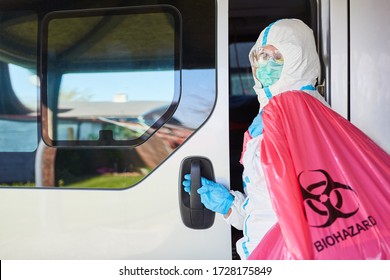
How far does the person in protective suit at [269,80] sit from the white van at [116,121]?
26 cm

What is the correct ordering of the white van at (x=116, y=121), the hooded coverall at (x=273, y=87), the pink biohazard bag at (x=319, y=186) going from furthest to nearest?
the white van at (x=116, y=121)
the hooded coverall at (x=273, y=87)
the pink biohazard bag at (x=319, y=186)

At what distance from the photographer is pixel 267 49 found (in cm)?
154

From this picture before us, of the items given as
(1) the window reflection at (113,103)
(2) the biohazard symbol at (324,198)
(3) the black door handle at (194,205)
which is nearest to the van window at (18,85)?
(1) the window reflection at (113,103)

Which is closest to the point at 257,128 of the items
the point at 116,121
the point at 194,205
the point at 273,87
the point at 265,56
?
the point at 273,87

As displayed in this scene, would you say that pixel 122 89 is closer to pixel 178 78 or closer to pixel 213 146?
pixel 178 78

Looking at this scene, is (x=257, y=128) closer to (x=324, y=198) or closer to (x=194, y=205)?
(x=324, y=198)

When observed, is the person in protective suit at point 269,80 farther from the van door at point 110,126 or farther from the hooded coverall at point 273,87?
the van door at point 110,126

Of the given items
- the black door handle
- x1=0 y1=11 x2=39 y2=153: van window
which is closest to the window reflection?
x1=0 y1=11 x2=39 y2=153: van window

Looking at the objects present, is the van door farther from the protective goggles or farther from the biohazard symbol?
the biohazard symbol

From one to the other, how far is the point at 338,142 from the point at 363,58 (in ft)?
1.69

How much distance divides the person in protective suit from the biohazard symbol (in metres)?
0.16

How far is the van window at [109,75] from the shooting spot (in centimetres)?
185

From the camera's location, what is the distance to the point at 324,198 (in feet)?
4.28

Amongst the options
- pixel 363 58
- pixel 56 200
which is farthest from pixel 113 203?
pixel 363 58
